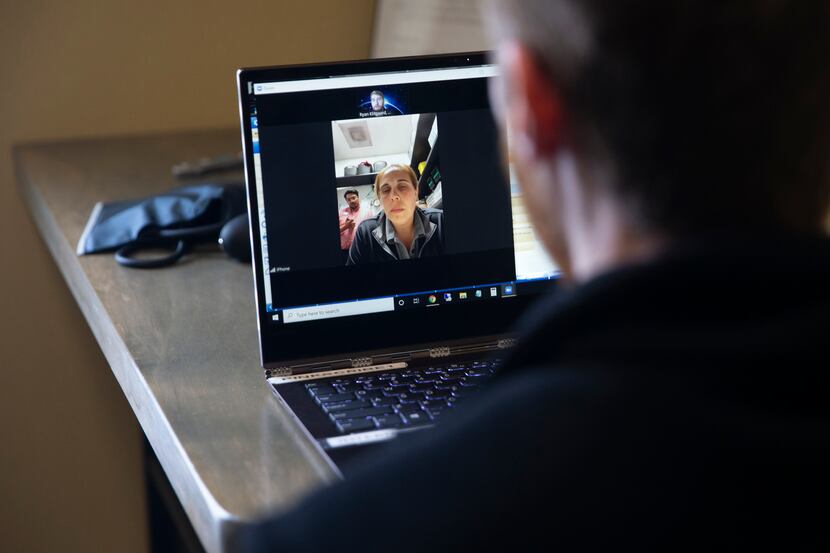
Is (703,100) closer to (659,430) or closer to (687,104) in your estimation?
(687,104)

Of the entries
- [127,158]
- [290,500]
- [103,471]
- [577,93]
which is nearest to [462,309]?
[290,500]

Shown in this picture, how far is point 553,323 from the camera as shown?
0.49m

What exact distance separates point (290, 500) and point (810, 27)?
19.9 inches

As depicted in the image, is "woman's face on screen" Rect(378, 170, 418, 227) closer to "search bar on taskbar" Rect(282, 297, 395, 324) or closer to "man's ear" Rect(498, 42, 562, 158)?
"search bar on taskbar" Rect(282, 297, 395, 324)

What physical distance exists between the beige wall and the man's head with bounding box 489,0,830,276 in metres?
1.58

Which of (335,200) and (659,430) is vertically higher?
(335,200)

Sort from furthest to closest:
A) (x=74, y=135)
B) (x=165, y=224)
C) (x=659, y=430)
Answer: (x=74, y=135) < (x=165, y=224) < (x=659, y=430)

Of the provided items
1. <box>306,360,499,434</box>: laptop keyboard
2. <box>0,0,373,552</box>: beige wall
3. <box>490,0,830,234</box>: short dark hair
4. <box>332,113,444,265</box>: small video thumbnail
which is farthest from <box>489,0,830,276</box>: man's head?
<box>0,0,373,552</box>: beige wall

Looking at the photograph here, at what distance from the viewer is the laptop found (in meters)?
1.05

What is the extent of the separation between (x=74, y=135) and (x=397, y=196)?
1113mm

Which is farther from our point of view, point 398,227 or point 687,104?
point 398,227

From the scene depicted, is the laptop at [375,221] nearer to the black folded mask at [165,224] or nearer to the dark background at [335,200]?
the dark background at [335,200]

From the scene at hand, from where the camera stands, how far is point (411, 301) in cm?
109

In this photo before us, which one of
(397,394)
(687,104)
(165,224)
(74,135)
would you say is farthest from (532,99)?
(74,135)
